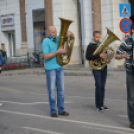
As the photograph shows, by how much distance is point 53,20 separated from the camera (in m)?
24.0

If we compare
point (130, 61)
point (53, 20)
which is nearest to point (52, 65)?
point (130, 61)

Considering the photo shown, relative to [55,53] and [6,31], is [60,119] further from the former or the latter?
[6,31]

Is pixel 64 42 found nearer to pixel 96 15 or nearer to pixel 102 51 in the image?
pixel 102 51

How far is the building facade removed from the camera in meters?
21.7

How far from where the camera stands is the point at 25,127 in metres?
7.12

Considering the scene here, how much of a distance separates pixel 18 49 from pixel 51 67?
74.0 ft

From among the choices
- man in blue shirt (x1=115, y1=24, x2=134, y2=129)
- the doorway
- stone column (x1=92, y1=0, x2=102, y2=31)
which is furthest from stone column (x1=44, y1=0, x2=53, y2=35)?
man in blue shirt (x1=115, y1=24, x2=134, y2=129)

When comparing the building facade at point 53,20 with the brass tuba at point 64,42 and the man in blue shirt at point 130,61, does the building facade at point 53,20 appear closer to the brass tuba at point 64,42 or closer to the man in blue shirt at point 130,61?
the brass tuba at point 64,42

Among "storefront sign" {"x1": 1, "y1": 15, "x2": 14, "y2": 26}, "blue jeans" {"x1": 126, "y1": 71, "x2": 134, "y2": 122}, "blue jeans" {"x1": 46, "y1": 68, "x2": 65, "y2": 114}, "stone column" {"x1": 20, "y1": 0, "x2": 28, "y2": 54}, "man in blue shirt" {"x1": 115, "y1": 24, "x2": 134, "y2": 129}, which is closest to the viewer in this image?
"man in blue shirt" {"x1": 115, "y1": 24, "x2": 134, "y2": 129}

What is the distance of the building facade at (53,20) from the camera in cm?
2165

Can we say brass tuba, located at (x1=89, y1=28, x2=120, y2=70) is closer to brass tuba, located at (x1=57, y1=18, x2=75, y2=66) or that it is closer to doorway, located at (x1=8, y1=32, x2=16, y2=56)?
brass tuba, located at (x1=57, y1=18, x2=75, y2=66)

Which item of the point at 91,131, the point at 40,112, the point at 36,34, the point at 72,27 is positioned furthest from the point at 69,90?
the point at 36,34

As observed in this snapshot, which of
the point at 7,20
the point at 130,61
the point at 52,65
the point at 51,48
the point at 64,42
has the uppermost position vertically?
the point at 7,20

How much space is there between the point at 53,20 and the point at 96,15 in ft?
10.9
